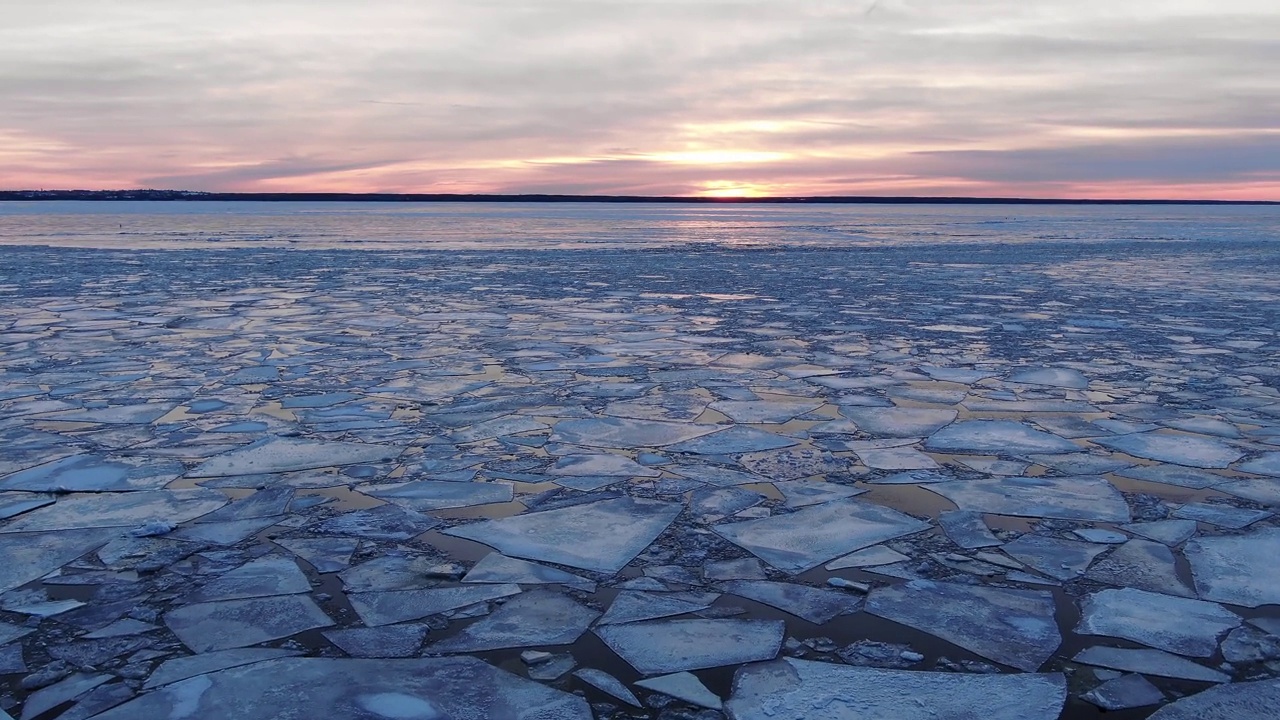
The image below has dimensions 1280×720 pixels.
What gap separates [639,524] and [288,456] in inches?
62.4

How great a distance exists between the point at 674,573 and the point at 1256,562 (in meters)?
1.67

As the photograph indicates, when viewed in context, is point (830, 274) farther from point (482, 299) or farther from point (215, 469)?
point (215, 469)

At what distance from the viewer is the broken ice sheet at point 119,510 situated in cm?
312

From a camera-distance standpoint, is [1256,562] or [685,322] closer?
[1256,562]

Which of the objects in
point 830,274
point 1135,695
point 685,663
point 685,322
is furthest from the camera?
point 830,274

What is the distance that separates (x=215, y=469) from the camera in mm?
3736

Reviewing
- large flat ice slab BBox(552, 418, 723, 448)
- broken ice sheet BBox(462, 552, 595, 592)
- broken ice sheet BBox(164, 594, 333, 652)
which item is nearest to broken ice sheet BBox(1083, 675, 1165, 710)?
broken ice sheet BBox(462, 552, 595, 592)

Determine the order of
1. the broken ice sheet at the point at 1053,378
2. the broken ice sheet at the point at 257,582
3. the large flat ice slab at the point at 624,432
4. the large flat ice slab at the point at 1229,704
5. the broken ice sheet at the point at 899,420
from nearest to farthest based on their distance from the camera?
the large flat ice slab at the point at 1229,704 < the broken ice sheet at the point at 257,582 < the large flat ice slab at the point at 624,432 < the broken ice sheet at the point at 899,420 < the broken ice sheet at the point at 1053,378

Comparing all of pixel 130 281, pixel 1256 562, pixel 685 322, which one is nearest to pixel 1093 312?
pixel 685 322

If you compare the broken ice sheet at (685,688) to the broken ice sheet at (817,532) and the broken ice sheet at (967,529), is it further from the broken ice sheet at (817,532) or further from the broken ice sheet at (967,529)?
the broken ice sheet at (967,529)

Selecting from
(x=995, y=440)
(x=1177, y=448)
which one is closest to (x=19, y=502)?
(x=995, y=440)

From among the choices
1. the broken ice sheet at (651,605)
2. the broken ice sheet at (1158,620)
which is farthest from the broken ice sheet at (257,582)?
the broken ice sheet at (1158,620)

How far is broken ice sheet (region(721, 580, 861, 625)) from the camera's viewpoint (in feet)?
8.21

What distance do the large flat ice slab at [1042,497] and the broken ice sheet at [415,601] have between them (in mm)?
1660
